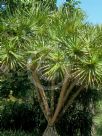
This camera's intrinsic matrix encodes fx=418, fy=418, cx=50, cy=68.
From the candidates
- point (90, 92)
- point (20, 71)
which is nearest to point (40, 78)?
point (20, 71)

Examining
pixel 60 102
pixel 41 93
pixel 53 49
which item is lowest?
pixel 60 102

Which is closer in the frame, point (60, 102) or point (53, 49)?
point (53, 49)

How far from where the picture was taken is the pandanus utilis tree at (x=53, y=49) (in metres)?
10.7

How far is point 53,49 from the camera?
10961mm

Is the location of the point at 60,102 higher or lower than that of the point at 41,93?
lower

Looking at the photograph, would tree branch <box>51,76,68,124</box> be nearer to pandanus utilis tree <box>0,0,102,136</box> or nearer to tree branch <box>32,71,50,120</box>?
pandanus utilis tree <box>0,0,102,136</box>

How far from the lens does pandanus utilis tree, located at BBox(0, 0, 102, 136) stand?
1070cm

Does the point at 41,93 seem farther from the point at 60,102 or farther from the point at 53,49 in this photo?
the point at 53,49

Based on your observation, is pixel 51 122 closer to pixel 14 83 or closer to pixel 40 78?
pixel 40 78

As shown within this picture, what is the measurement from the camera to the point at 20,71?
539 inches

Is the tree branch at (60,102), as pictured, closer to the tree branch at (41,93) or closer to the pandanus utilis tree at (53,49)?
the pandanus utilis tree at (53,49)

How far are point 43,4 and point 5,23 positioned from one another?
201 centimetres

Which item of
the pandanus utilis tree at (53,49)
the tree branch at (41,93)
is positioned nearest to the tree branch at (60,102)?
the pandanus utilis tree at (53,49)

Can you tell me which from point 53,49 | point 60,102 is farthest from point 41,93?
point 53,49
